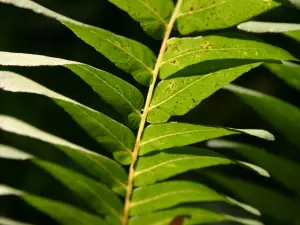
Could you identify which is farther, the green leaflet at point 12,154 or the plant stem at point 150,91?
the green leaflet at point 12,154

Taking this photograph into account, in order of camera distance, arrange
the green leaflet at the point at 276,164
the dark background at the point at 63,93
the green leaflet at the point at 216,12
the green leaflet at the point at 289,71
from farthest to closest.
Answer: the dark background at the point at 63,93 < the green leaflet at the point at 276,164 < the green leaflet at the point at 289,71 < the green leaflet at the point at 216,12

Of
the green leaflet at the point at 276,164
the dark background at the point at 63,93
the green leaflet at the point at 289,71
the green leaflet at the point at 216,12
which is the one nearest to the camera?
the green leaflet at the point at 216,12

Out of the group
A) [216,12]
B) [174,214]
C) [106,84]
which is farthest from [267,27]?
[174,214]

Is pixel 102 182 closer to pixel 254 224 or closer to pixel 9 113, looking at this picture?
pixel 254 224

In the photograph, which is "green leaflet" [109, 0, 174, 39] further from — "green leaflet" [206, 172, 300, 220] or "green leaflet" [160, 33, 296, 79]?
"green leaflet" [206, 172, 300, 220]

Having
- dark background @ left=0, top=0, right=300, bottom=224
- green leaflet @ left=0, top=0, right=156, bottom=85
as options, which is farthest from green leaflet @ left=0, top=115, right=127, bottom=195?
dark background @ left=0, top=0, right=300, bottom=224

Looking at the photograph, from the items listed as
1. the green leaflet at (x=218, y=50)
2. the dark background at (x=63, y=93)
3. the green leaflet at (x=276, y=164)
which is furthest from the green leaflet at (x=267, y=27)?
the dark background at (x=63, y=93)

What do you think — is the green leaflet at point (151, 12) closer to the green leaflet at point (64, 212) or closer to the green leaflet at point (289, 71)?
the green leaflet at point (289, 71)

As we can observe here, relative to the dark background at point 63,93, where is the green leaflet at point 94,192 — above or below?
below
